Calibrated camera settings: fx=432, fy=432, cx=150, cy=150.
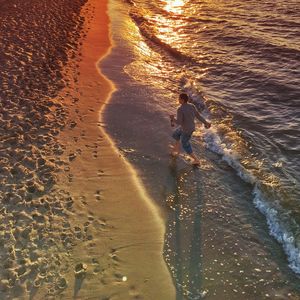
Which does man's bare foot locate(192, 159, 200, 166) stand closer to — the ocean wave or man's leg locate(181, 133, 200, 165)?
man's leg locate(181, 133, 200, 165)

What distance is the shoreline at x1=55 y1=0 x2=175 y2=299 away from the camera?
23.1 ft

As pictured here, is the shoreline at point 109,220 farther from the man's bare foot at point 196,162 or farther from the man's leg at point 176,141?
the man's bare foot at point 196,162

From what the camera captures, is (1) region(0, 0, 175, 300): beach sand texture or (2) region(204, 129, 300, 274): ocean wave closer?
(1) region(0, 0, 175, 300): beach sand texture

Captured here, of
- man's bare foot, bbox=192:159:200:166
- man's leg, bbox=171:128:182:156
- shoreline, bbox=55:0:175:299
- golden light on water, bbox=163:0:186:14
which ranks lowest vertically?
shoreline, bbox=55:0:175:299

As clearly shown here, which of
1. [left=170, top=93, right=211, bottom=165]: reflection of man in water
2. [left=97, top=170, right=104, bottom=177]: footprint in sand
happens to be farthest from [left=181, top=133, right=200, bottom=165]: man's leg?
[left=97, top=170, right=104, bottom=177]: footprint in sand

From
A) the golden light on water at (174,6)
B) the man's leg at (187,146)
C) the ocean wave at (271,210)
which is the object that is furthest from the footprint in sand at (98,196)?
the golden light on water at (174,6)

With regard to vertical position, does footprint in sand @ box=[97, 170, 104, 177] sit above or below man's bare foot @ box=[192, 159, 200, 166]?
below

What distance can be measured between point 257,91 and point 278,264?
932 cm

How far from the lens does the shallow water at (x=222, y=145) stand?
7.63 m

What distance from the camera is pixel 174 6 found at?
30969mm

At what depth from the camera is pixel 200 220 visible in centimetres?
870

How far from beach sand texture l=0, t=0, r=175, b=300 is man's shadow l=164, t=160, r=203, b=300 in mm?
199

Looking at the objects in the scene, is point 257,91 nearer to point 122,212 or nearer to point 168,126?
point 168,126

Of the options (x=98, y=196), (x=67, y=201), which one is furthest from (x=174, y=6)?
(x=67, y=201)
